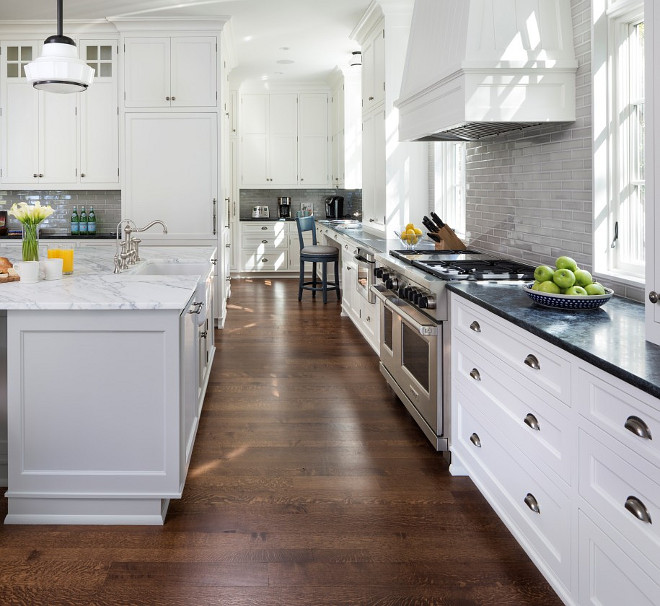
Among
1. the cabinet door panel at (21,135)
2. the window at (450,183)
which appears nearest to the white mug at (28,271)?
the window at (450,183)

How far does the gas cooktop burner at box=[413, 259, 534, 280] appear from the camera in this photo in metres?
3.03

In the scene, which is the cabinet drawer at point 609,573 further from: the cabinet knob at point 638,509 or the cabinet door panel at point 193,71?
the cabinet door panel at point 193,71

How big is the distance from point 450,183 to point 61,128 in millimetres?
3781

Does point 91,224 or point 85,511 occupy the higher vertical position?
point 91,224

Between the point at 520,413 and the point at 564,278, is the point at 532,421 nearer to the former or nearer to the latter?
the point at 520,413

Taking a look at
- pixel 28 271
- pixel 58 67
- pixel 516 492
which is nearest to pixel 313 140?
pixel 58 67

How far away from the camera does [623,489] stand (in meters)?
1.50

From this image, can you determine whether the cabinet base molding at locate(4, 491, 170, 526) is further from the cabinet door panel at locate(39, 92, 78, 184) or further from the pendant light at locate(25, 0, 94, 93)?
the cabinet door panel at locate(39, 92, 78, 184)

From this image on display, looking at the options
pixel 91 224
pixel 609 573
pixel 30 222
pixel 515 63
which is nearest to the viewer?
pixel 609 573

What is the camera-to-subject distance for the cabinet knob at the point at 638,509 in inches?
54.9

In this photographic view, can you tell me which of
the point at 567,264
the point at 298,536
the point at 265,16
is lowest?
the point at 298,536

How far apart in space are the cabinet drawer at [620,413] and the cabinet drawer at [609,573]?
0.24 metres

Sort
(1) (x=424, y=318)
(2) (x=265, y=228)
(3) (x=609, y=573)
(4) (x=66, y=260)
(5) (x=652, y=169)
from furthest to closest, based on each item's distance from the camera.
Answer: (2) (x=265, y=228)
(4) (x=66, y=260)
(1) (x=424, y=318)
(5) (x=652, y=169)
(3) (x=609, y=573)

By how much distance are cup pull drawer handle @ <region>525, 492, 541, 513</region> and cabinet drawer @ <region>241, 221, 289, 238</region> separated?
8158mm
